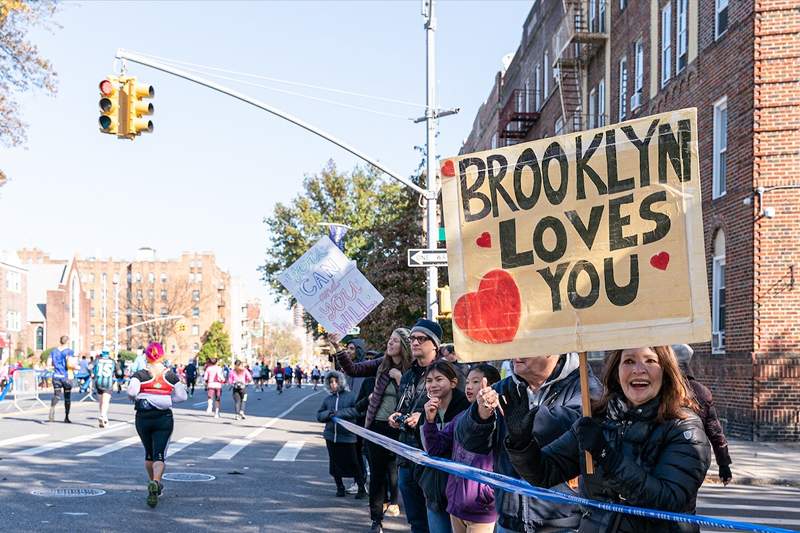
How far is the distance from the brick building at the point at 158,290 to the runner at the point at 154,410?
384 feet

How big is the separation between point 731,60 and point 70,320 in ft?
306

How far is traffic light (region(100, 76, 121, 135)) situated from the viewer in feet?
48.6

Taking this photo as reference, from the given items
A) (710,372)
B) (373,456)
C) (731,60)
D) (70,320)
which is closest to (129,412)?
(710,372)

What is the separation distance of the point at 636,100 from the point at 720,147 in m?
6.21

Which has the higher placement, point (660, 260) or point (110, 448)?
point (660, 260)

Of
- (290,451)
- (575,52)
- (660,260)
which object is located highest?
(575,52)

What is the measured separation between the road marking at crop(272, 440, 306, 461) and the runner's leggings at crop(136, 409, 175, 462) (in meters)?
5.74

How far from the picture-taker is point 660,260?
4.16 metres

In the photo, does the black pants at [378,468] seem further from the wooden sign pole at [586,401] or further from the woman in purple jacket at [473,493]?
the wooden sign pole at [586,401]

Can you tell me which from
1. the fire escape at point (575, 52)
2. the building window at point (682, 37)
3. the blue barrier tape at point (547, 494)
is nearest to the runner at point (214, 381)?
the fire escape at point (575, 52)

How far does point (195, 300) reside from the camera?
140m

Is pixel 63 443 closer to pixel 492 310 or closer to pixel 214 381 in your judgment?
pixel 214 381

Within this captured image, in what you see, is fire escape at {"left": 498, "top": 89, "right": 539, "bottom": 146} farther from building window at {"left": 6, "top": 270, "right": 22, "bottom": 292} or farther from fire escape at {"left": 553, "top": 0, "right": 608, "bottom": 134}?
building window at {"left": 6, "top": 270, "right": 22, "bottom": 292}

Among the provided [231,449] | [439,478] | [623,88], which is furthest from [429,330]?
[623,88]
